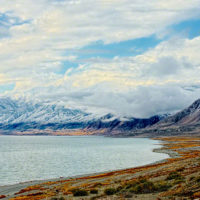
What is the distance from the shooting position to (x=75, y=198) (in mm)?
35750

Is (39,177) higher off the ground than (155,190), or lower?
lower

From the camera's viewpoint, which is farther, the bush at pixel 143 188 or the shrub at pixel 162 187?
the bush at pixel 143 188

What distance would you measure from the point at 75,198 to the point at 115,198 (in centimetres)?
614

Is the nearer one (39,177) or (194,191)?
(194,191)

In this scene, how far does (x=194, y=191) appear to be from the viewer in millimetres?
29219

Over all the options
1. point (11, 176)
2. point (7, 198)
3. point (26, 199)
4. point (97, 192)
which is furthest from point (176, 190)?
point (11, 176)

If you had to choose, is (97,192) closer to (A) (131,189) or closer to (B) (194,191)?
(A) (131,189)

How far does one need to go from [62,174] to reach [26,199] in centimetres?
4510

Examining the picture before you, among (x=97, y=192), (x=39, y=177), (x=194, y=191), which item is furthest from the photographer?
(x=39, y=177)

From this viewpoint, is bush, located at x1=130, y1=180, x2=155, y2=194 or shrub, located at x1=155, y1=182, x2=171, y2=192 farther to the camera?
bush, located at x1=130, y1=180, x2=155, y2=194

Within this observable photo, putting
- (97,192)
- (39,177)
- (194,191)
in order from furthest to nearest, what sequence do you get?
(39,177)
(97,192)
(194,191)

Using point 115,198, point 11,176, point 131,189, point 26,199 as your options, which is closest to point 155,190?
point 131,189

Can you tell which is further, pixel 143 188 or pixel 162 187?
pixel 143 188

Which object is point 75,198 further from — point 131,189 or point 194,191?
point 194,191
